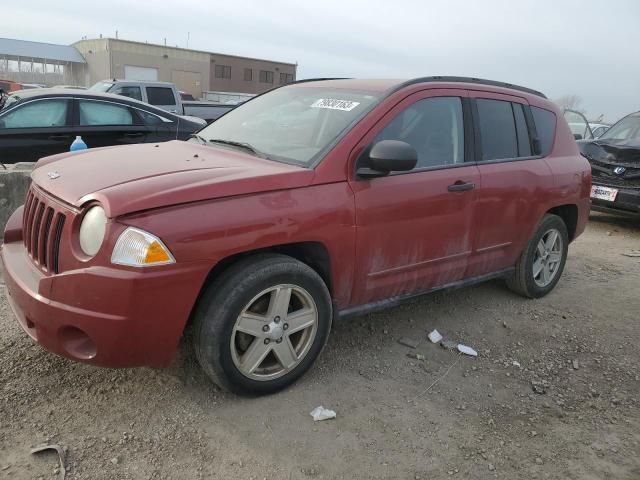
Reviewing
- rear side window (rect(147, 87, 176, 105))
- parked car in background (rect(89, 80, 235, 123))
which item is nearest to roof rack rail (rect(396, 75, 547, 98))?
parked car in background (rect(89, 80, 235, 123))

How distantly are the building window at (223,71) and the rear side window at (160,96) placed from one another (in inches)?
1771

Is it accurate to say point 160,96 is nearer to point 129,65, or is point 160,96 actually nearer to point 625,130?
point 625,130

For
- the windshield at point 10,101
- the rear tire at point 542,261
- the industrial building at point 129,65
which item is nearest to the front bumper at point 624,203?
the rear tire at point 542,261

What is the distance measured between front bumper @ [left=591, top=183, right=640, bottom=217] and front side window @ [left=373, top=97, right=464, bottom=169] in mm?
4889

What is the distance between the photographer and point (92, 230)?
2473mm

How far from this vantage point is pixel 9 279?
2.84 m

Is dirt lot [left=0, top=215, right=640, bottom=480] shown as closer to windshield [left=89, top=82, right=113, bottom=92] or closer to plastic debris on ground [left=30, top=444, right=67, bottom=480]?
plastic debris on ground [left=30, top=444, right=67, bottom=480]

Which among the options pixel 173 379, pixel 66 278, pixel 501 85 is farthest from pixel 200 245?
pixel 501 85

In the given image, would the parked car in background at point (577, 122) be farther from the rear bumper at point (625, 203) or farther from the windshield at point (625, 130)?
the rear bumper at point (625, 203)

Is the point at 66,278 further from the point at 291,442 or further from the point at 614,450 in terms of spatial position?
the point at 614,450

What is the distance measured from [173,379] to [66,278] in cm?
92

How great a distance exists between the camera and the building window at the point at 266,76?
60375mm

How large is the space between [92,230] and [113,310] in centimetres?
39

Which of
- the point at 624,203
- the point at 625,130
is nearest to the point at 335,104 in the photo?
the point at 624,203
